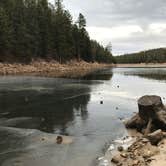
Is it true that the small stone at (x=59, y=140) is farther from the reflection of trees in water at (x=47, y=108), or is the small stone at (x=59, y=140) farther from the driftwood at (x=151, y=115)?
the driftwood at (x=151, y=115)

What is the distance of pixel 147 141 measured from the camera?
10.5 metres

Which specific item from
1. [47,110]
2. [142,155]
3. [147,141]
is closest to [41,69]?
[47,110]

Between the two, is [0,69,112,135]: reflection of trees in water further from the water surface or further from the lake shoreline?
the lake shoreline

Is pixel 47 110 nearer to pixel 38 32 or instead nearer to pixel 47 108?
pixel 47 108

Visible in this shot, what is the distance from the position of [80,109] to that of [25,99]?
5.80 meters

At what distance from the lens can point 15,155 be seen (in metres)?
9.73

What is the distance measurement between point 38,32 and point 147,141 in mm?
63878

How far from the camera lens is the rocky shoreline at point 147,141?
28.7 ft

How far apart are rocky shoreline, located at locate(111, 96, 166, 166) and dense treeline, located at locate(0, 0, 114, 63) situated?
4850 centimetres

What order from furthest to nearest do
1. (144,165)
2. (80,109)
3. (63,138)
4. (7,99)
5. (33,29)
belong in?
(33,29), (7,99), (80,109), (63,138), (144,165)

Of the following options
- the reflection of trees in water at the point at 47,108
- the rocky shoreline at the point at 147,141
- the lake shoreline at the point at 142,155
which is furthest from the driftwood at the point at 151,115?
the reflection of trees in water at the point at 47,108

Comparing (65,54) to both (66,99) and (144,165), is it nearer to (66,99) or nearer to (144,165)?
(66,99)

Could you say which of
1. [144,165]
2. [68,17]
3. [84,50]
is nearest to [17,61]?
[68,17]

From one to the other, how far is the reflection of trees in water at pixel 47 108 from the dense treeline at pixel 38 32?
1501 inches
